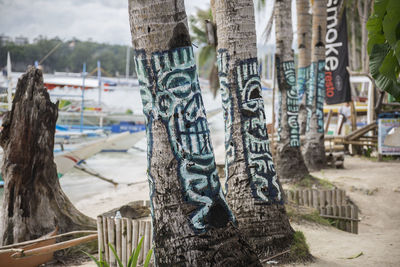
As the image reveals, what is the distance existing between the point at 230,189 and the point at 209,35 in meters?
2.59

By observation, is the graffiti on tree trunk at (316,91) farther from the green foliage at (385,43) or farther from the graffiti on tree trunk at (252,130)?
the green foliage at (385,43)

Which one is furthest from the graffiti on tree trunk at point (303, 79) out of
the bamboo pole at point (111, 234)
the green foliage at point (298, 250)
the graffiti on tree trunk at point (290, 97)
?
the bamboo pole at point (111, 234)

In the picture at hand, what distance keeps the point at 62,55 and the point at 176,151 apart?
3961cm

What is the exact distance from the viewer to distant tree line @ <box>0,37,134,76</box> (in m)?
20.9

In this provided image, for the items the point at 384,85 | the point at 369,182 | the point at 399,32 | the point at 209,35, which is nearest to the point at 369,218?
the point at 369,182

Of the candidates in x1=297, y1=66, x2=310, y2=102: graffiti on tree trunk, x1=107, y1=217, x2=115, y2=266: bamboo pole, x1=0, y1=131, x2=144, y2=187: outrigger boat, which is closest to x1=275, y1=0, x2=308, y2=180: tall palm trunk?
x1=297, y1=66, x2=310, y2=102: graffiti on tree trunk

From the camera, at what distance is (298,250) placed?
16.6ft

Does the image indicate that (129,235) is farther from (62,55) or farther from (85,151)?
(62,55)

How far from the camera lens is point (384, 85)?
3.68 meters

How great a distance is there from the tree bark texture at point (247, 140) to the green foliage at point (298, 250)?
86 mm

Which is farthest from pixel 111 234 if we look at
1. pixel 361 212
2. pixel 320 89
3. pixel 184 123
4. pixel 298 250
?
pixel 320 89

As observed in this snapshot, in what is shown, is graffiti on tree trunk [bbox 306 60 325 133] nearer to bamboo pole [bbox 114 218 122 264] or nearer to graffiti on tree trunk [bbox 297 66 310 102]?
graffiti on tree trunk [bbox 297 66 310 102]

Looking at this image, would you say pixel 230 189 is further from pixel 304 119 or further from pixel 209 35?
pixel 304 119

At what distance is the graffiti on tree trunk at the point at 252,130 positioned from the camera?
525 cm
